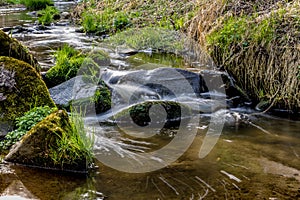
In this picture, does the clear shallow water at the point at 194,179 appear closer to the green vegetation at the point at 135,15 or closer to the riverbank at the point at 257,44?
the riverbank at the point at 257,44

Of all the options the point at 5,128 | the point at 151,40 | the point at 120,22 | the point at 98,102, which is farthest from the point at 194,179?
the point at 120,22

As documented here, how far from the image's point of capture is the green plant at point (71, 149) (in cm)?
432

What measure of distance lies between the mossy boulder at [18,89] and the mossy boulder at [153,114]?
1.15 meters

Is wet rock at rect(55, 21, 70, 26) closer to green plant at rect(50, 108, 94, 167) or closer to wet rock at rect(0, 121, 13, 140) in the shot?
wet rock at rect(0, 121, 13, 140)

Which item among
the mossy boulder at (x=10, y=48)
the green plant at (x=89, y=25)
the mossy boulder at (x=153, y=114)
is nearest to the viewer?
the mossy boulder at (x=153, y=114)

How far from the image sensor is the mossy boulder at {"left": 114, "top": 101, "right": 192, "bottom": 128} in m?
6.14

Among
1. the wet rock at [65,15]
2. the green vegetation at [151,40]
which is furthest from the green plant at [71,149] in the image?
the wet rock at [65,15]

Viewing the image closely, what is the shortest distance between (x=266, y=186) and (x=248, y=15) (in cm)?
499

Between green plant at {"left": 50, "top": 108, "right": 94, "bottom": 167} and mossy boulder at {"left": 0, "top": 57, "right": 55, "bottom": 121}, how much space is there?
125cm

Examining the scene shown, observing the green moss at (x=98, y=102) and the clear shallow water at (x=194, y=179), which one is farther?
the green moss at (x=98, y=102)

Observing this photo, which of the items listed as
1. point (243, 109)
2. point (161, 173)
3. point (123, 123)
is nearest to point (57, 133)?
point (161, 173)

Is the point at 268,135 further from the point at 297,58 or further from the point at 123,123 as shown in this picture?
the point at 123,123

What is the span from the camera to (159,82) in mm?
7438

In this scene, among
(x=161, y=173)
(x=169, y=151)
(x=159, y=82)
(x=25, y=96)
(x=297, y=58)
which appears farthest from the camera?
(x=159, y=82)
